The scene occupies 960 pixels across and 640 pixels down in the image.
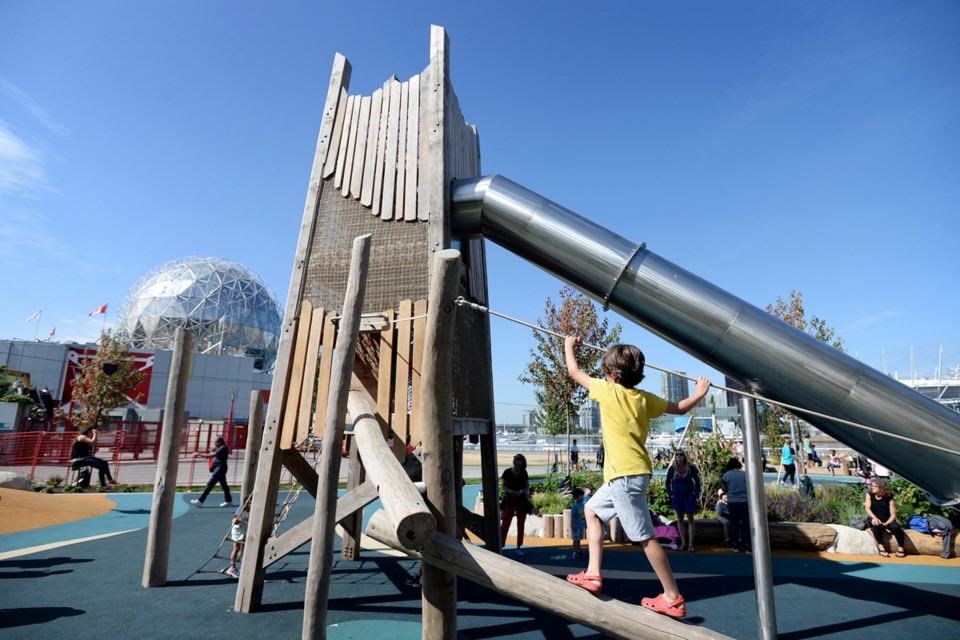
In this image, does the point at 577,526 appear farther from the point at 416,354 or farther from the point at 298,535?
the point at 416,354

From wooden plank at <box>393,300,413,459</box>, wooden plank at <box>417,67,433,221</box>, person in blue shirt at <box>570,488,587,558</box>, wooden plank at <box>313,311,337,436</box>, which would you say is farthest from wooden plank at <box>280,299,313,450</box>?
person in blue shirt at <box>570,488,587,558</box>

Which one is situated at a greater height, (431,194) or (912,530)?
(431,194)

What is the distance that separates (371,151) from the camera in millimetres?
6469

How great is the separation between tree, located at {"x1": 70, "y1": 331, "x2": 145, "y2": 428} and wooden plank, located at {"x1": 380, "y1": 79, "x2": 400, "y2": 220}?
27.7 metres

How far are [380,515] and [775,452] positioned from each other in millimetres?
26929

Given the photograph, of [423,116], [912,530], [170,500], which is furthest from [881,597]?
[170,500]

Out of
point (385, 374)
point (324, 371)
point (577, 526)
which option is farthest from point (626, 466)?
point (577, 526)

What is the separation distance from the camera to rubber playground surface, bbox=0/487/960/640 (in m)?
5.20

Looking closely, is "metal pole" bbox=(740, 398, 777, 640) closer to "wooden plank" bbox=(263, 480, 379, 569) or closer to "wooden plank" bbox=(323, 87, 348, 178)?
"wooden plank" bbox=(263, 480, 379, 569)

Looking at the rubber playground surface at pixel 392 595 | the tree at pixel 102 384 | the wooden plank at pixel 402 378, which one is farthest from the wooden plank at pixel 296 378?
the tree at pixel 102 384

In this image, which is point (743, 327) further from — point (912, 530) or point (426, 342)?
point (912, 530)

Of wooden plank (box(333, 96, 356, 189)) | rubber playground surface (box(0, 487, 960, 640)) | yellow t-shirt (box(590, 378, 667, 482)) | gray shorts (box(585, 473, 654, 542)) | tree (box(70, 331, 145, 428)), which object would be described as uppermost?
wooden plank (box(333, 96, 356, 189))

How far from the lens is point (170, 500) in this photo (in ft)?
22.6

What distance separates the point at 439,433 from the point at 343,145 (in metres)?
4.55
